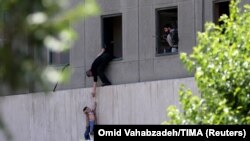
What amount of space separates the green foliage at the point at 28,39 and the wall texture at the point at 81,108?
25358 mm

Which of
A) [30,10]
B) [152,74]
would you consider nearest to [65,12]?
[30,10]

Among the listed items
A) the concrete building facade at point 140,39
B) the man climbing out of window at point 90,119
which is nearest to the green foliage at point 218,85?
the concrete building facade at point 140,39

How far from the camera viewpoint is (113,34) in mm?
32750

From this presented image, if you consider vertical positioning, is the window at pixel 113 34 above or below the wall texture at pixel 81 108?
above

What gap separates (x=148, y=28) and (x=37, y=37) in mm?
28163

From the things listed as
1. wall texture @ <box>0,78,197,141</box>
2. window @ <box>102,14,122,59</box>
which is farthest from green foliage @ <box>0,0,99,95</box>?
window @ <box>102,14,122,59</box>

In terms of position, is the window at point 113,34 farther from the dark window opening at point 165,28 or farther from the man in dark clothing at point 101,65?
the dark window opening at point 165,28

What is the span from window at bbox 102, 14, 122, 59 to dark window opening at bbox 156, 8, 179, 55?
1.66 m

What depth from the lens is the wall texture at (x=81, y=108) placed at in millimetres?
30359

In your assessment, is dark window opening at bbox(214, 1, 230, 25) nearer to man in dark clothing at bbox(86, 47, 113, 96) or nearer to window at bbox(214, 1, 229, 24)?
window at bbox(214, 1, 229, 24)

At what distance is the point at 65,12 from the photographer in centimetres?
329

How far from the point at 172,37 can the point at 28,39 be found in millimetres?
27244

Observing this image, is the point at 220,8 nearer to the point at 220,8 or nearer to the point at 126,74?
the point at 220,8

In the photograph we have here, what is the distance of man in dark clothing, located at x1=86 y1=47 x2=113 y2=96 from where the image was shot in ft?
105
